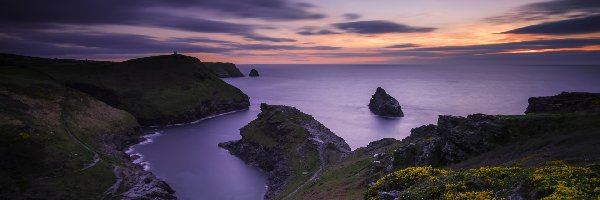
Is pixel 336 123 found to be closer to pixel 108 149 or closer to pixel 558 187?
pixel 108 149

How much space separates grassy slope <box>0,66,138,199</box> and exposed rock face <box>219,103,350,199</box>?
126 ft

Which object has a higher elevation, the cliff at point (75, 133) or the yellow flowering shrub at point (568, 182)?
the yellow flowering shrub at point (568, 182)

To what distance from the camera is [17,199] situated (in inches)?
2731

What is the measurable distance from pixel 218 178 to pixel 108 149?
3666 cm

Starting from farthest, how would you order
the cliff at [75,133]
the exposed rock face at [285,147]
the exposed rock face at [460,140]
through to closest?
the exposed rock face at [285,147]
the cliff at [75,133]
the exposed rock face at [460,140]

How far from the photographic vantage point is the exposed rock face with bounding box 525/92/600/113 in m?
43.2

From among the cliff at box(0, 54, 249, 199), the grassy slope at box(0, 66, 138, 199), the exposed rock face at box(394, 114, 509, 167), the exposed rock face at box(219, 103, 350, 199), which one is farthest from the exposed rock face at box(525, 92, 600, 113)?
the grassy slope at box(0, 66, 138, 199)

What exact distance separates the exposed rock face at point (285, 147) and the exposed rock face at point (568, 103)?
44975 mm

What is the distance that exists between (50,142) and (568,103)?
4237 inches

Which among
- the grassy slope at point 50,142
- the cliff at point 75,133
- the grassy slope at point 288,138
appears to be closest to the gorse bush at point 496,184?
the grassy slope at point 288,138

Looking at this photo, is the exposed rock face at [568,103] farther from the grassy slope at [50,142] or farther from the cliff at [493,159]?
the grassy slope at [50,142]

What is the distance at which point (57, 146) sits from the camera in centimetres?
9094

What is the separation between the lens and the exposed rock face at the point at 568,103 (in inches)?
1699

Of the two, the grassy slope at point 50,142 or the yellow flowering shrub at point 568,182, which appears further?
the grassy slope at point 50,142
